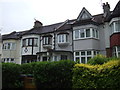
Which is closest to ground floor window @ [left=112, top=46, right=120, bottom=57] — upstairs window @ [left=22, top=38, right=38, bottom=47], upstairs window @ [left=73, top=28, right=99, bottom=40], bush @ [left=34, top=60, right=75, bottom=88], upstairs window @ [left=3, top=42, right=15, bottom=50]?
upstairs window @ [left=73, top=28, right=99, bottom=40]

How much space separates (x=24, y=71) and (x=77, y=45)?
10.6 m

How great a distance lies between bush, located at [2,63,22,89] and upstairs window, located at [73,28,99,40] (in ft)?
41.2

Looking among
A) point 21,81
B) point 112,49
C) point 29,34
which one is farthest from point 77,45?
point 21,81

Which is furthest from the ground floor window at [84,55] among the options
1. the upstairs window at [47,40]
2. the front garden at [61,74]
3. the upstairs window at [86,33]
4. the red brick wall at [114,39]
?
the front garden at [61,74]

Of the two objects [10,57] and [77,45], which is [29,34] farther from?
[77,45]

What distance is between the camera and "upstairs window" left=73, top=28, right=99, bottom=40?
20.9 meters

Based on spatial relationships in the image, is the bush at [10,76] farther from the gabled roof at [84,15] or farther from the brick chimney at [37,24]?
the brick chimney at [37,24]

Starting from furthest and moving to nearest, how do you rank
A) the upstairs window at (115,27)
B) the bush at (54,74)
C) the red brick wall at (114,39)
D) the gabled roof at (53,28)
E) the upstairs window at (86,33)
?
the gabled roof at (53,28)
the upstairs window at (86,33)
the upstairs window at (115,27)
the red brick wall at (114,39)
the bush at (54,74)

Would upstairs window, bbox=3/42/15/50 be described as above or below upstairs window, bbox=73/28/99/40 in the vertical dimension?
below

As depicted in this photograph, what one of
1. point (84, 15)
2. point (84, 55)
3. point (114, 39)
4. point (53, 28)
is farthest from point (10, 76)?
point (53, 28)

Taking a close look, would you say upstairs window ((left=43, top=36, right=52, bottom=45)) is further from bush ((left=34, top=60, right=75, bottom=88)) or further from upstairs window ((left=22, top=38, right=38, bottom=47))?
bush ((left=34, top=60, right=75, bottom=88))

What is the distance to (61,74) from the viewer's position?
1036cm

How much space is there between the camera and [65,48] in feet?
78.5

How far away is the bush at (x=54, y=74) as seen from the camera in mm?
10250
